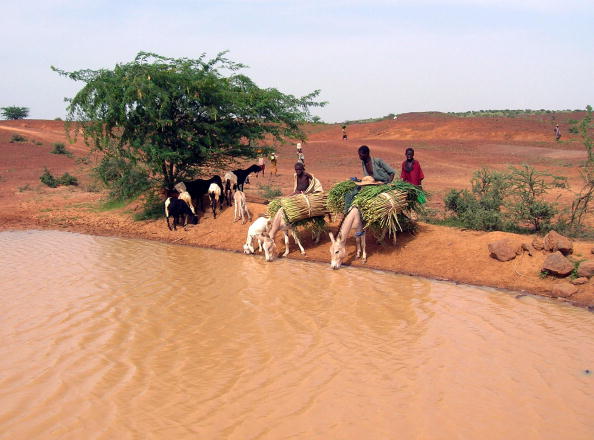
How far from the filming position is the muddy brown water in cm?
463

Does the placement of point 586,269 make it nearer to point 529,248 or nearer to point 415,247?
point 529,248

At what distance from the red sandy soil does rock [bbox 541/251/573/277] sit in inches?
7.2

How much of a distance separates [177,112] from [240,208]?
3596 mm

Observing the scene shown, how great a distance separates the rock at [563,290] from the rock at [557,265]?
0.84 ft

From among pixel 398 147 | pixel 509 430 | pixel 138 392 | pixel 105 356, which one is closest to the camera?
pixel 509 430

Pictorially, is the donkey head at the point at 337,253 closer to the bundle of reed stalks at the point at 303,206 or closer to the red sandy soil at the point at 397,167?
the red sandy soil at the point at 397,167

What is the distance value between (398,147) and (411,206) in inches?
1027

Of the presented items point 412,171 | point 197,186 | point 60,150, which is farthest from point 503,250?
point 60,150

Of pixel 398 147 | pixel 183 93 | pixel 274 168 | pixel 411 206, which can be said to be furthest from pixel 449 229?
pixel 398 147

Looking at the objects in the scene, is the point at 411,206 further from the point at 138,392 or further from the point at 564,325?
the point at 138,392

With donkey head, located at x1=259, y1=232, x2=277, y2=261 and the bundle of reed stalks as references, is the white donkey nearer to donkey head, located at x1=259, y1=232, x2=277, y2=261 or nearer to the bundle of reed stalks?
the bundle of reed stalks

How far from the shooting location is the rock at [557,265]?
27.1 ft

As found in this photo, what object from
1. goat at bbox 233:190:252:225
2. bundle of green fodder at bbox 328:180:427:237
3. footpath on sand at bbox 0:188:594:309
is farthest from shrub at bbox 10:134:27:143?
bundle of green fodder at bbox 328:180:427:237

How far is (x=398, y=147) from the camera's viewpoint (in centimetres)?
3541
